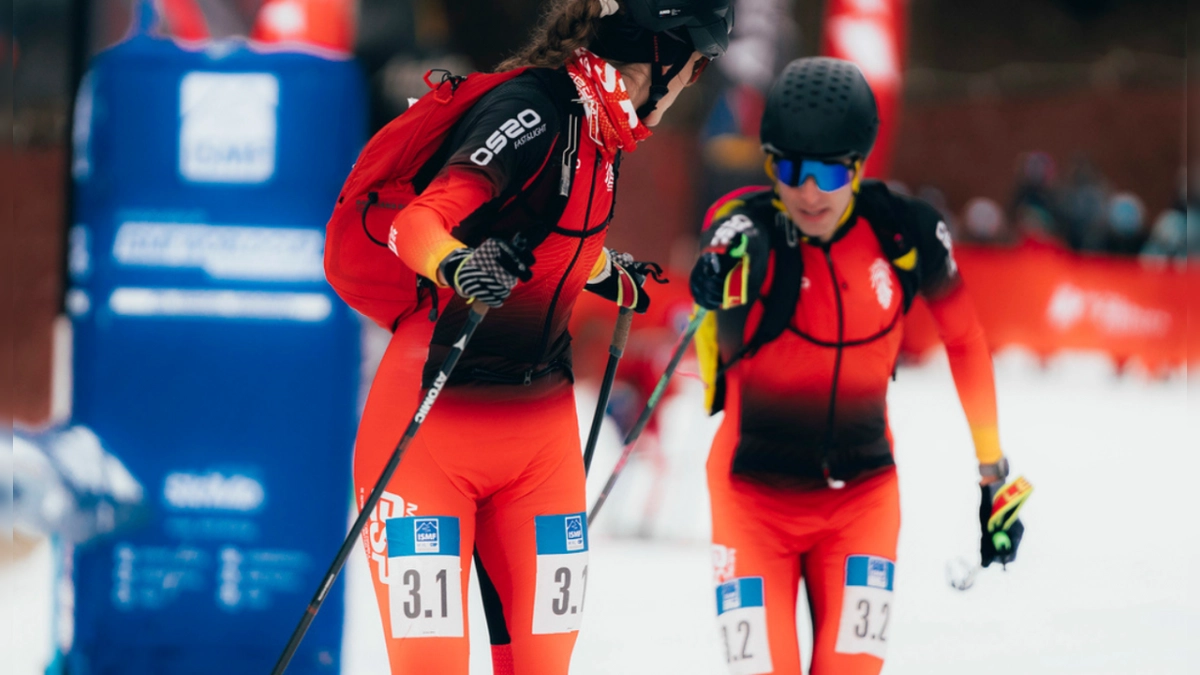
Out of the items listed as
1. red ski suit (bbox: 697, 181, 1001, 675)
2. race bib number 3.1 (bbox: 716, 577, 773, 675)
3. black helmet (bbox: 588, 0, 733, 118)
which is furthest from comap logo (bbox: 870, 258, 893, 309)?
black helmet (bbox: 588, 0, 733, 118)

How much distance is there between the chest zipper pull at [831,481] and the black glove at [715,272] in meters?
0.53

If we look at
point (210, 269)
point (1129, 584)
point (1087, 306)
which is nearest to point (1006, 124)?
point (1087, 306)

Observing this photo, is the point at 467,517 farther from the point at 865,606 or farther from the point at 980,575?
the point at 980,575

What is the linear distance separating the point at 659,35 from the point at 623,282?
689 millimetres

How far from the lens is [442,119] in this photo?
2.82 metres

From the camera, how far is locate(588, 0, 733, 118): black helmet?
2918 mm

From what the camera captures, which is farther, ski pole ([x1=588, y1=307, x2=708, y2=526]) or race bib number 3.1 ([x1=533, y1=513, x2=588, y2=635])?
ski pole ([x1=588, y1=307, x2=708, y2=526])

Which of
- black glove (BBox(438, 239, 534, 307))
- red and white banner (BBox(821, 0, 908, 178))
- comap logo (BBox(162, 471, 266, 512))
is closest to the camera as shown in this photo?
black glove (BBox(438, 239, 534, 307))

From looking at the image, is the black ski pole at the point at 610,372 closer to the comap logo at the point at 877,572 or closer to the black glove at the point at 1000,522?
the comap logo at the point at 877,572

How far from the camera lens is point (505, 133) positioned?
8.86 feet

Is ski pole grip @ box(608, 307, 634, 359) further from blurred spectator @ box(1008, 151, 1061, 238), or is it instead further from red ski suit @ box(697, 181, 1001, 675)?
blurred spectator @ box(1008, 151, 1061, 238)

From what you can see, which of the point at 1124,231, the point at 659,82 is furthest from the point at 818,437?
the point at 1124,231

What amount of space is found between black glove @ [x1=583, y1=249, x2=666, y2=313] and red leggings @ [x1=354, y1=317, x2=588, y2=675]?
427mm

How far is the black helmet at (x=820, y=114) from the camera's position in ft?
11.7
